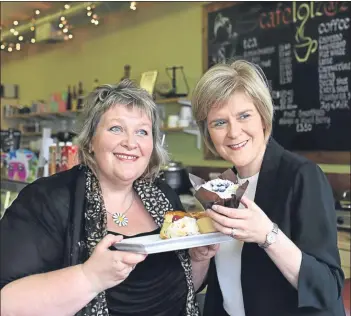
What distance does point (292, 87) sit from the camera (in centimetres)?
371

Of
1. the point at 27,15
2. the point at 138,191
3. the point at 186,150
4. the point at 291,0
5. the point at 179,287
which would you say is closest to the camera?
the point at 179,287

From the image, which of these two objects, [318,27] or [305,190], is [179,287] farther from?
[318,27]

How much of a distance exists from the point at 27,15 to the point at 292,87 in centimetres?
420

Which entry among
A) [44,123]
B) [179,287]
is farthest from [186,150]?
[179,287]

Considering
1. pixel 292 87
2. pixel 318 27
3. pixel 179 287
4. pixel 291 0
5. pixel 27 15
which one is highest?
pixel 27 15

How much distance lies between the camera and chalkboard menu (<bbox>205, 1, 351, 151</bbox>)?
3.41m

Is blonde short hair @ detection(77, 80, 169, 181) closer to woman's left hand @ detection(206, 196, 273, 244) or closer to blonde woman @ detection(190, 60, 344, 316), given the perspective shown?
blonde woman @ detection(190, 60, 344, 316)

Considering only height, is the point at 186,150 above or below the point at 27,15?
below

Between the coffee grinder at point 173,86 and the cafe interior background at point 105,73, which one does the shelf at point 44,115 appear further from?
the coffee grinder at point 173,86

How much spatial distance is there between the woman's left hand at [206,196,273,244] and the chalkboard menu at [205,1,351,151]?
87.2 inches

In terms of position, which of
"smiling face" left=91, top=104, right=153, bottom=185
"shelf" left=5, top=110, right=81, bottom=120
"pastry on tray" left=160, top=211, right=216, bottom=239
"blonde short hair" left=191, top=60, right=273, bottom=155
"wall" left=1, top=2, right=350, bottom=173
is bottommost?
"pastry on tray" left=160, top=211, right=216, bottom=239

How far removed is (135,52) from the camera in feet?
17.1

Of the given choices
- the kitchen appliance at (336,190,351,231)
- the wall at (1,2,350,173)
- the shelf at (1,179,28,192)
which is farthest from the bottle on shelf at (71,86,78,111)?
the kitchen appliance at (336,190,351,231)

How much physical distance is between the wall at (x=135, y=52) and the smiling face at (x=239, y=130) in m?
2.19
